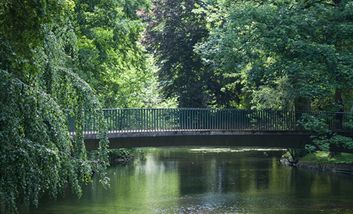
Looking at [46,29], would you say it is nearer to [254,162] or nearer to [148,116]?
[148,116]

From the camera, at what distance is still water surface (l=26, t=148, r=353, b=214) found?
24.5 metres

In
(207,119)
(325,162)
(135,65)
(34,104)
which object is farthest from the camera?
(325,162)

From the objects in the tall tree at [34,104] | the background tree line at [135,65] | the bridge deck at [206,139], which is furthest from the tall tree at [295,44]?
the tall tree at [34,104]

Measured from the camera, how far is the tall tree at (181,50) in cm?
4541

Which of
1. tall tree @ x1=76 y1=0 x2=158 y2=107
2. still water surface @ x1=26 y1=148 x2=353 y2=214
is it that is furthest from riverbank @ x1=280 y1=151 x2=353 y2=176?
tall tree @ x1=76 y1=0 x2=158 y2=107

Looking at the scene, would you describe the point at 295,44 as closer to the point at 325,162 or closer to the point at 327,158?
the point at 325,162

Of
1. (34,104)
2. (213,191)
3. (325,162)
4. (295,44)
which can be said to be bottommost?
(213,191)

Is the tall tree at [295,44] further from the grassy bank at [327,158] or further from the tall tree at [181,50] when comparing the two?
the tall tree at [181,50]

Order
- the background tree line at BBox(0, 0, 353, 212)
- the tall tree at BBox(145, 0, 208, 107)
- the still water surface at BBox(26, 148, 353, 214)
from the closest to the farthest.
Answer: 1. the background tree line at BBox(0, 0, 353, 212)
2. the still water surface at BBox(26, 148, 353, 214)
3. the tall tree at BBox(145, 0, 208, 107)

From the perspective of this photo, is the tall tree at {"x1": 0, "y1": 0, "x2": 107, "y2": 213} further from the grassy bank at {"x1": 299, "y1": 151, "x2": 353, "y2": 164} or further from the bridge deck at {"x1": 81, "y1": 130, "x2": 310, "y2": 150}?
the grassy bank at {"x1": 299, "y1": 151, "x2": 353, "y2": 164}

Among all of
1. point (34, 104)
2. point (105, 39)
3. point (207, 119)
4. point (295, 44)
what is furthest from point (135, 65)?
point (34, 104)

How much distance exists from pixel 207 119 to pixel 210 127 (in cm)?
43

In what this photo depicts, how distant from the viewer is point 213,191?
29406mm

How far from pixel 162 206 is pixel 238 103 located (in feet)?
78.0
